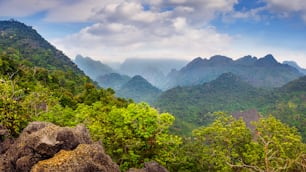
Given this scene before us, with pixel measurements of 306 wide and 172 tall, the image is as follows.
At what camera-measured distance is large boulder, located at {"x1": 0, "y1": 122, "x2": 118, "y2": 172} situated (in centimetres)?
1095

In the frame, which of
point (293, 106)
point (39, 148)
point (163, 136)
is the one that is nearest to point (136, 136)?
point (163, 136)

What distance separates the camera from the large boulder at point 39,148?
35.9 feet

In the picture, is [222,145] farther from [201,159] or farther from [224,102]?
[224,102]

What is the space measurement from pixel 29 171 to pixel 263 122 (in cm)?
1495

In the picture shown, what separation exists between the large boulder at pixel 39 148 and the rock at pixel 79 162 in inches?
1.4

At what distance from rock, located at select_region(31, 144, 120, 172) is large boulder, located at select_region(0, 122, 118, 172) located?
0.12 feet

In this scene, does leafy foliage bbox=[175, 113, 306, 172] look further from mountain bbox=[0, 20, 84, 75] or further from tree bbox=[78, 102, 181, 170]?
mountain bbox=[0, 20, 84, 75]

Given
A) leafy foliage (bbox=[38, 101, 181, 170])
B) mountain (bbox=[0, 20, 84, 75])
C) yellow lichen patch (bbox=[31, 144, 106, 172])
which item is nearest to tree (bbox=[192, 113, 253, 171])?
leafy foliage (bbox=[38, 101, 181, 170])

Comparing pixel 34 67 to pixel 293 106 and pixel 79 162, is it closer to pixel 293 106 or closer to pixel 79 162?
pixel 79 162

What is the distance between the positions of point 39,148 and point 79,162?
1881mm

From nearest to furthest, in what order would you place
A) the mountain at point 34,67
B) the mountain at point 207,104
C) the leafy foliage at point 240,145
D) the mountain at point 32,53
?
the leafy foliage at point 240,145 < the mountain at point 34,67 < the mountain at point 32,53 < the mountain at point 207,104

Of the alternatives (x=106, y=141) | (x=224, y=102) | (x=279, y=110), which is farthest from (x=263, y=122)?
(x=224, y=102)

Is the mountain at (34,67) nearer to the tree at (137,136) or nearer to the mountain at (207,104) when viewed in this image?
the tree at (137,136)

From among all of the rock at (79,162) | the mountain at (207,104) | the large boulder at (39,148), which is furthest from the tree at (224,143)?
the mountain at (207,104)
